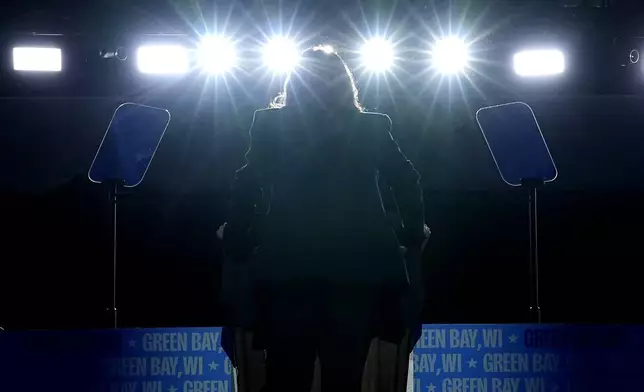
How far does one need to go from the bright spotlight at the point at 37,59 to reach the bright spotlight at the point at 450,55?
2.31m

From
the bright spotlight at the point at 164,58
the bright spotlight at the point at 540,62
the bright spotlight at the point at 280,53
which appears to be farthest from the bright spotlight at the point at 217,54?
the bright spotlight at the point at 540,62

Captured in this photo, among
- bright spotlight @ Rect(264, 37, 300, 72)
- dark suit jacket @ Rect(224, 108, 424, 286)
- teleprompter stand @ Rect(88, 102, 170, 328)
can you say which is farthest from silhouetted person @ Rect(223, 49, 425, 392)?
bright spotlight @ Rect(264, 37, 300, 72)

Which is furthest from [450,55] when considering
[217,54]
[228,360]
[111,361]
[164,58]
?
[111,361]

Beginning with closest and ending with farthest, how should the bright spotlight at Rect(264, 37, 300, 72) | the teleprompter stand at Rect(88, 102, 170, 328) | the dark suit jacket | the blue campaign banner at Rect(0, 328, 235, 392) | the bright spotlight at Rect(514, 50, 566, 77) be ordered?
the dark suit jacket, the blue campaign banner at Rect(0, 328, 235, 392), the teleprompter stand at Rect(88, 102, 170, 328), the bright spotlight at Rect(264, 37, 300, 72), the bright spotlight at Rect(514, 50, 566, 77)

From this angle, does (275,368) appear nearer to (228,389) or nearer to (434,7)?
(228,389)

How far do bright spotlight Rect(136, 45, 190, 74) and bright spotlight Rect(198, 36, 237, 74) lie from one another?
4.2 inches

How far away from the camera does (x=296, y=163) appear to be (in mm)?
1473

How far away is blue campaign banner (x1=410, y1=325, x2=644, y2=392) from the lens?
95.9 inches

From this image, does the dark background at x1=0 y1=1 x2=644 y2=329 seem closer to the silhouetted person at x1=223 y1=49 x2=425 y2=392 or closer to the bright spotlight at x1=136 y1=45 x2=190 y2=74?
the bright spotlight at x1=136 y1=45 x2=190 y2=74

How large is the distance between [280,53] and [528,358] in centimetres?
237

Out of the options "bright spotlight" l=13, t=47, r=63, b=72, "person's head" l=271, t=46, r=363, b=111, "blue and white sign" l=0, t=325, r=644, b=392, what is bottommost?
"blue and white sign" l=0, t=325, r=644, b=392

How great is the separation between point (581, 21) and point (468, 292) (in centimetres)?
203

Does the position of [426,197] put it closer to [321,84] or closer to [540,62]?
[540,62]

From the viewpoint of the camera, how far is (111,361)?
241 cm
